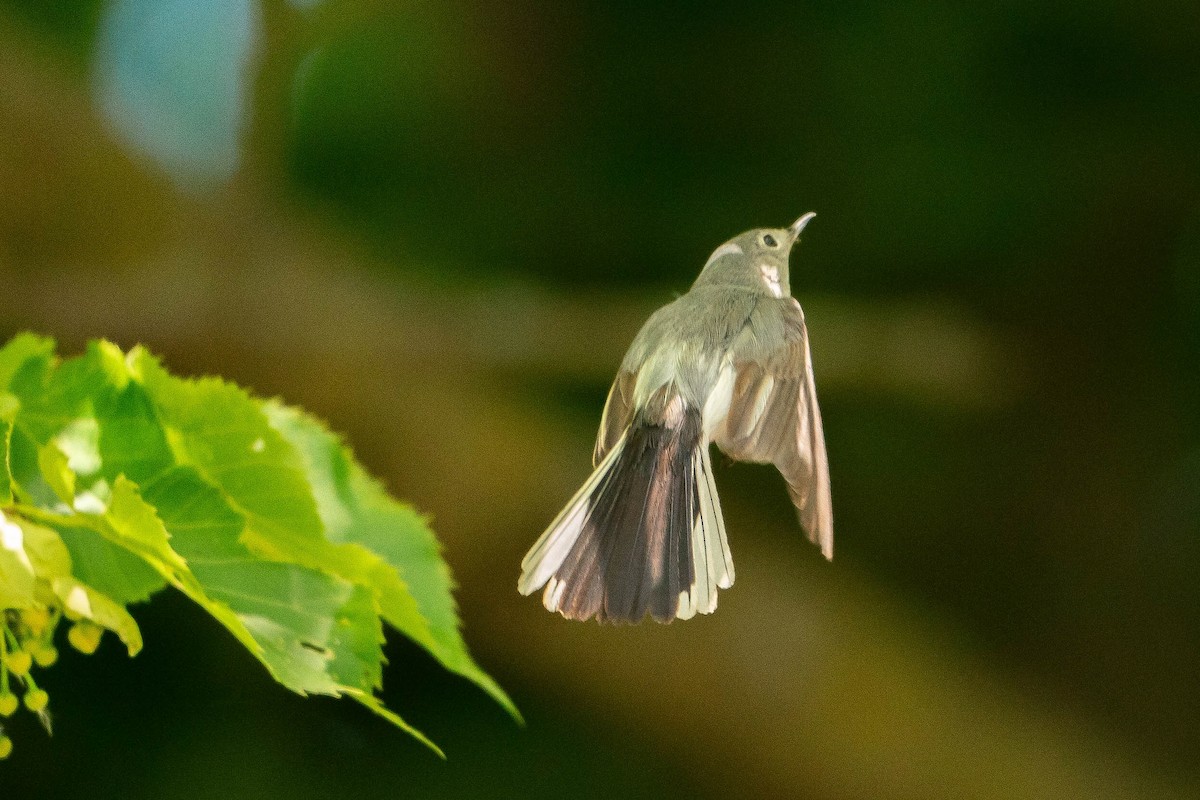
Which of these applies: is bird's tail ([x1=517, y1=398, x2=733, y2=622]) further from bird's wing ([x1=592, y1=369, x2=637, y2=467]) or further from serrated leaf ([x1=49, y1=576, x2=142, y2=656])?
serrated leaf ([x1=49, y1=576, x2=142, y2=656])

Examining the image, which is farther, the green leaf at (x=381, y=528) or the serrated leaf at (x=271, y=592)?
the green leaf at (x=381, y=528)

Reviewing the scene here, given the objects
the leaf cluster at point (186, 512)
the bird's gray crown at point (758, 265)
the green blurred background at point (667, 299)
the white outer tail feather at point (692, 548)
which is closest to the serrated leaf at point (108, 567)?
the leaf cluster at point (186, 512)

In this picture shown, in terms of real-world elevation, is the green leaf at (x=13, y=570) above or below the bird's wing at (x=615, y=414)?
below

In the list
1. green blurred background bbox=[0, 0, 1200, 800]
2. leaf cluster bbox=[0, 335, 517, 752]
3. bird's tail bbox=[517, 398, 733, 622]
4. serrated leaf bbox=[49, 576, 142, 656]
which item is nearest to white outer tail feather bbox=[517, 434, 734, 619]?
bird's tail bbox=[517, 398, 733, 622]

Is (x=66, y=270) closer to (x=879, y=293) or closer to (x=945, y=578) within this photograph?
(x=879, y=293)

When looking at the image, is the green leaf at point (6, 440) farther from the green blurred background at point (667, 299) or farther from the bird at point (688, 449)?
the green blurred background at point (667, 299)

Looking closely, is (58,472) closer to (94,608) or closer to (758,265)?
(94,608)

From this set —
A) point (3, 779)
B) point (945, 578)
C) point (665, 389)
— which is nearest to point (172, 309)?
point (3, 779)
